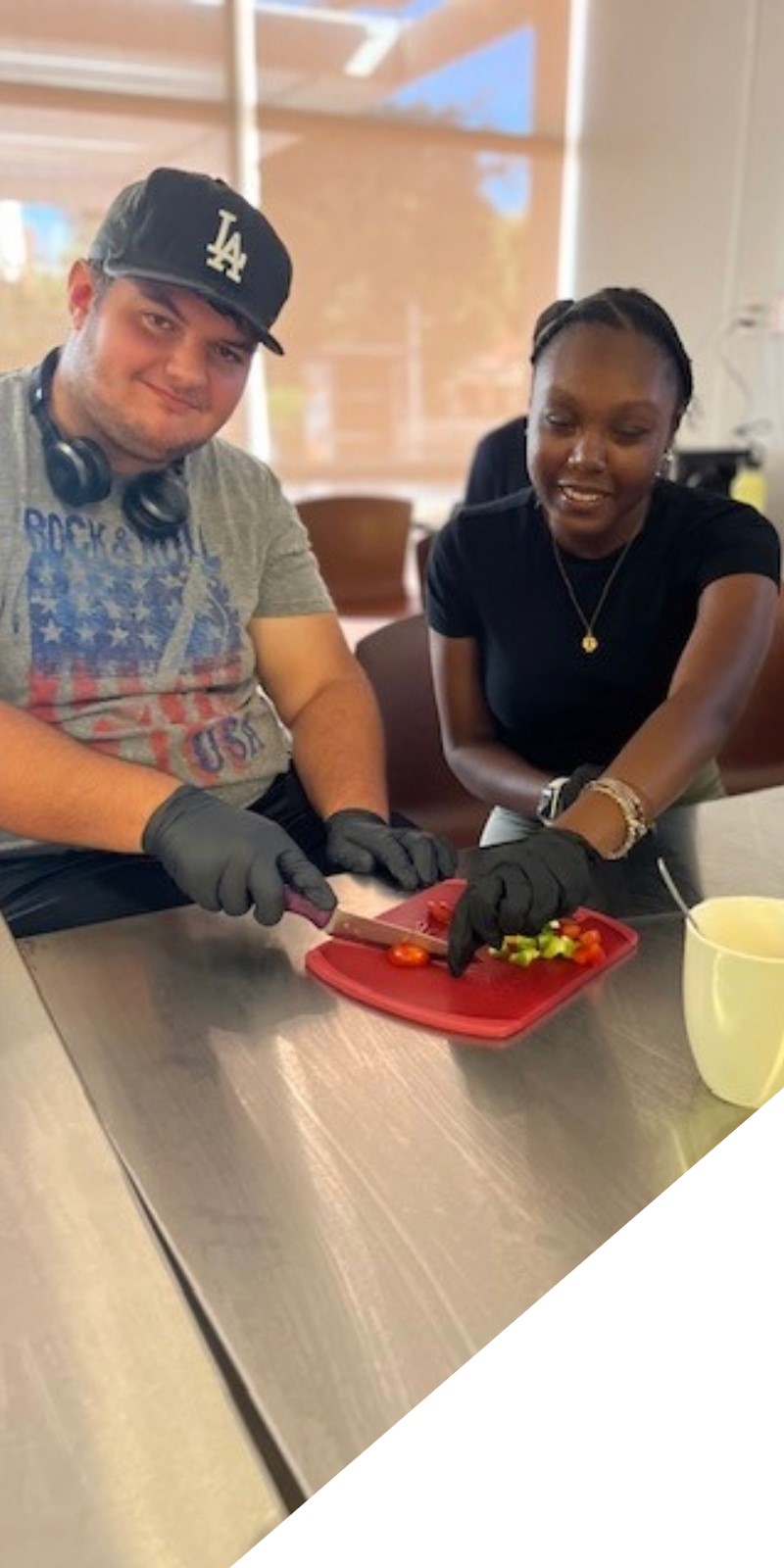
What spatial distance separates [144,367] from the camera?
3.43 feet

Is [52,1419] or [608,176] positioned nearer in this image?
[52,1419]

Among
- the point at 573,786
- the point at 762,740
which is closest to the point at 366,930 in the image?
the point at 573,786

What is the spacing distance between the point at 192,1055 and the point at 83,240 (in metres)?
0.82

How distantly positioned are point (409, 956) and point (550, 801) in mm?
435

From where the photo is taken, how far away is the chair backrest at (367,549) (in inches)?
99.3

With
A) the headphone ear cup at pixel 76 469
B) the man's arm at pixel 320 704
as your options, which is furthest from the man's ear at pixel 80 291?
the man's arm at pixel 320 704

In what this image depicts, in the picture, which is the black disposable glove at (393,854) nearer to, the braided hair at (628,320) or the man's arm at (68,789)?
the man's arm at (68,789)

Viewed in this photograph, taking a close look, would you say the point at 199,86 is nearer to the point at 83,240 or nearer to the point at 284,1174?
the point at 83,240

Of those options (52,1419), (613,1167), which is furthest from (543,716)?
(52,1419)

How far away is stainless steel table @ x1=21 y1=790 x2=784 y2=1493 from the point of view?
0.50m

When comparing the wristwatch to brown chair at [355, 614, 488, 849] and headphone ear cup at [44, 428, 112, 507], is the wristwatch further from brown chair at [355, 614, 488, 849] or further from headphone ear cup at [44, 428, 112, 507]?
headphone ear cup at [44, 428, 112, 507]

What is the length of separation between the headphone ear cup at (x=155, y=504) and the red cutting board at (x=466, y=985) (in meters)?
0.48

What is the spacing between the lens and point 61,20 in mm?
2912

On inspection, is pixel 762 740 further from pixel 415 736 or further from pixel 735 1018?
pixel 735 1018
